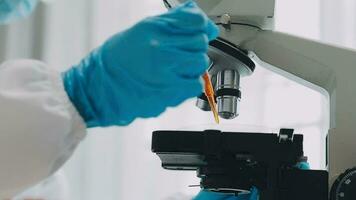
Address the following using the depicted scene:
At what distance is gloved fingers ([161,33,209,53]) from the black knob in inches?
13.0

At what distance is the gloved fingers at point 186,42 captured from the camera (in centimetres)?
66

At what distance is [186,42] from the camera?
2.18 feet

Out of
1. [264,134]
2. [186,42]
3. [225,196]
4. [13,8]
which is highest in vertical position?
[13,8]

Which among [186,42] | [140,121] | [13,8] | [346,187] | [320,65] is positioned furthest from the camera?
[140,121]

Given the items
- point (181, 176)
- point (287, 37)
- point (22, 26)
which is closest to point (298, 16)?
point (181, 176)

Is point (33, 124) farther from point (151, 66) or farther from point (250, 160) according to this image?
point (250, 160)

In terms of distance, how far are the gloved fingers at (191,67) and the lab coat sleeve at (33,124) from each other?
157 millimetres

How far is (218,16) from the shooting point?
985 mm

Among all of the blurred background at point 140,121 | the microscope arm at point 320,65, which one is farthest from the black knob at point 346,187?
the blurred background at point 140,121

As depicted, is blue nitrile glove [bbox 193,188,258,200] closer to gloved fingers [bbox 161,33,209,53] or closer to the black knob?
the black knob

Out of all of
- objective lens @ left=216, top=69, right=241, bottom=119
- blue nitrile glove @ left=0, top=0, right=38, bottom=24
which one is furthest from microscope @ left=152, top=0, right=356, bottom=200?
blue nitrile glove @ left=0, top=0, right=38, bottom=24

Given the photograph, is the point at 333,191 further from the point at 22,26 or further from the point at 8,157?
the point at 22,26

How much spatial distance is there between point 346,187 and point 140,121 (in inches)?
38.0

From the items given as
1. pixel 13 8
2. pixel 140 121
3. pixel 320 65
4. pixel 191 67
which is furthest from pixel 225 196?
pixel 140 121
